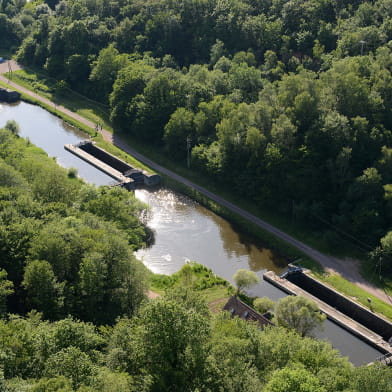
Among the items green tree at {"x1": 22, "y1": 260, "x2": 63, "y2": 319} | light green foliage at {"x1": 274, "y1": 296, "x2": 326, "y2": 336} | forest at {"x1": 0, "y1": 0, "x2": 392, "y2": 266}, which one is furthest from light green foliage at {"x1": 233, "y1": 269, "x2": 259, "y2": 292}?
green tree at {"x1": 22, "y1": 260, "x2": 63, "y2": 319}

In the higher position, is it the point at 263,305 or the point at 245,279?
the point at 245,279

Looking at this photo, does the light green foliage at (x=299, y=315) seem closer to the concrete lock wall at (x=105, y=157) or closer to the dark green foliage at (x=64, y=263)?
the dark green foliage at (x=64, y=263)

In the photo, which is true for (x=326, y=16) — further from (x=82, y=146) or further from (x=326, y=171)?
(x=82, y=146)

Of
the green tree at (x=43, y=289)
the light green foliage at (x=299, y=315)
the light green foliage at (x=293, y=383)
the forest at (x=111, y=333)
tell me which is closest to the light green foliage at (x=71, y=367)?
the forest at (x=111, y=333)

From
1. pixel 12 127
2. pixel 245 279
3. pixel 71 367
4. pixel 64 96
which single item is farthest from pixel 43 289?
pixel 64 96

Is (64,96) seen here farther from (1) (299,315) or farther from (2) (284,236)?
(1) (299,315)

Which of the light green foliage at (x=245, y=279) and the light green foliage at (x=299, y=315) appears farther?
the light green foliage at (x=245, y=279)

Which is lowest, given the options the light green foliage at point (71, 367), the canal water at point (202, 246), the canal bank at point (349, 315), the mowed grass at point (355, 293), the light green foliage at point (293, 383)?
the canal water at point (202, 246)
